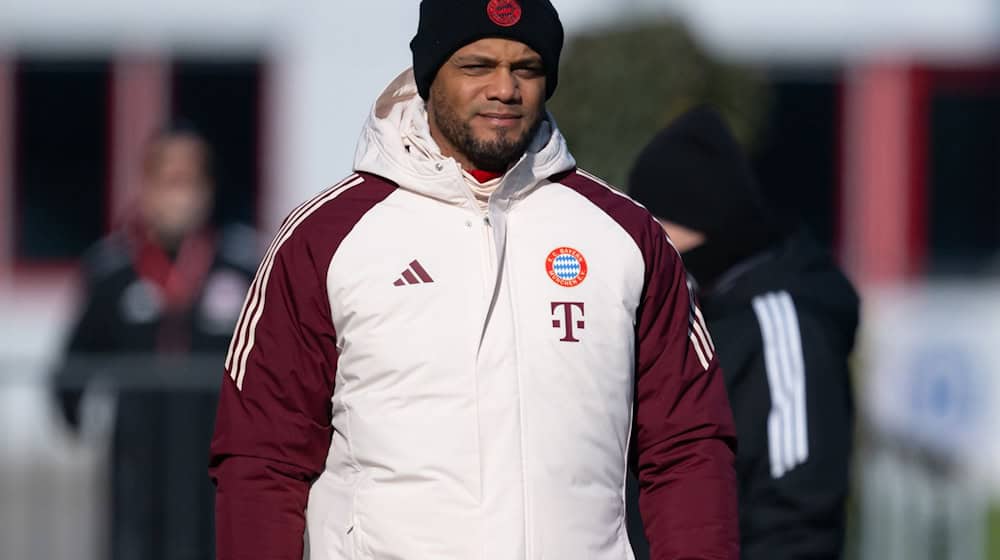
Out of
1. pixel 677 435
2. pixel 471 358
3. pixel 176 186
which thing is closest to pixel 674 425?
pixel 677 435

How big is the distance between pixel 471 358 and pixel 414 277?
0.18 metres

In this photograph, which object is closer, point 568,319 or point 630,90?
point 568,319

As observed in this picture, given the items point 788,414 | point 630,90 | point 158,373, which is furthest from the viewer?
point 158,373

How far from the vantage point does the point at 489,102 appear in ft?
11.1

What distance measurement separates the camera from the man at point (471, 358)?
3242 millimetres

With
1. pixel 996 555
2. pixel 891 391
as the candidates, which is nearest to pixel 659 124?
pixel 996 555

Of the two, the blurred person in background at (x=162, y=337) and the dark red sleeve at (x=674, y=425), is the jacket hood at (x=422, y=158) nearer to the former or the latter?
the dark red sleeve at (x=674, y=425)

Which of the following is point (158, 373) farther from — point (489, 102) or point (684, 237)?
point (489, 102)

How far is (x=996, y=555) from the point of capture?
834cm

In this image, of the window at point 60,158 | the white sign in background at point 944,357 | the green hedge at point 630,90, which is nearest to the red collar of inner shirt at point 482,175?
the green hedge at point 630,90

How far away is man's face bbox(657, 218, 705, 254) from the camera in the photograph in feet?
14.6

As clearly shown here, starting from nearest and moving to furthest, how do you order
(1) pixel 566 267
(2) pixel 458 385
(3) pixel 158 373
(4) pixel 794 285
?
(2) pixel 458 385 → (1) pixel 566 267 → (4) pixel 794 285 → (3) pixel 158 373

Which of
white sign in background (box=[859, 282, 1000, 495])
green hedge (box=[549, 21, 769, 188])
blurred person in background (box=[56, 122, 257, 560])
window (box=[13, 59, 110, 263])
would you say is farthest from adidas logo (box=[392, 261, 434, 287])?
window (box=[13, 59, 110, 263])

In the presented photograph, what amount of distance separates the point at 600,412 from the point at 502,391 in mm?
188
